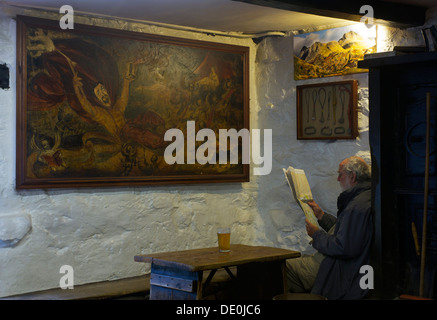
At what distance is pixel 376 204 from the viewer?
5.00 m

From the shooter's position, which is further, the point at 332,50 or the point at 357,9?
the point at 332,50

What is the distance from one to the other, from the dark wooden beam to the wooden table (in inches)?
79.2

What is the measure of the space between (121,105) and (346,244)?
252cm

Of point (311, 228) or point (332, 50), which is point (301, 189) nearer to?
point (311, 228)

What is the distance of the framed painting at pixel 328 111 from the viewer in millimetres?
5980

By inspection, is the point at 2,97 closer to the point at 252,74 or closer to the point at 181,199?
the point at 181,199

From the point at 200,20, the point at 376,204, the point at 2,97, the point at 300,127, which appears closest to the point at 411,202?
the point at 376,204

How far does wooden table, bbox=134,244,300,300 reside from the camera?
4.39 metres

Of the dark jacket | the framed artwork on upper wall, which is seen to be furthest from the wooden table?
the framed artwork on upper wall

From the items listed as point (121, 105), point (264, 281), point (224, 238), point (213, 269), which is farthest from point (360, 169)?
point (121, 105)

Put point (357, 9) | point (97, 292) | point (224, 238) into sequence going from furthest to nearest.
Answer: point (97, 292) < point (357, 9) < point (224, 238)

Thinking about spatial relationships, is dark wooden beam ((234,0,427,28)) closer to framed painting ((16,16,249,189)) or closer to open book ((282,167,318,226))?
open book ((282,167,318,226))

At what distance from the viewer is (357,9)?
508cm

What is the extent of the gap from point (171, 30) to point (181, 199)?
5.86 ft
